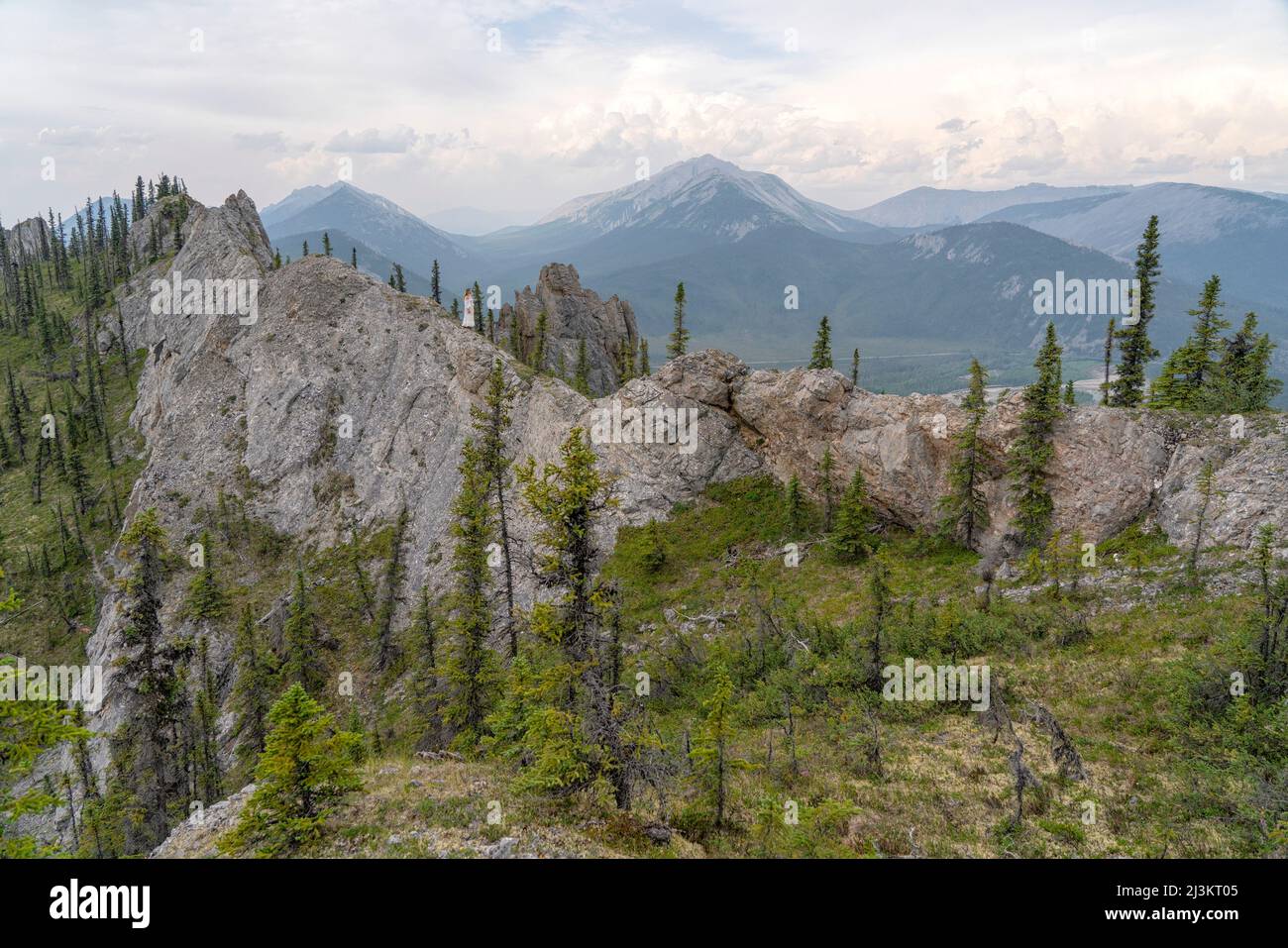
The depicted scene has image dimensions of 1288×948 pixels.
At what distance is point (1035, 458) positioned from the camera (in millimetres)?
36500

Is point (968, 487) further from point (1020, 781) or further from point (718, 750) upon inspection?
point (718, 750)

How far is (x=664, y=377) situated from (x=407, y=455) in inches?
1148

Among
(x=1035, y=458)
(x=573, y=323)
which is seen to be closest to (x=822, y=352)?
(x=1035, y=458)

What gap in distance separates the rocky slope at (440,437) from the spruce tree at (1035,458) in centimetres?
93

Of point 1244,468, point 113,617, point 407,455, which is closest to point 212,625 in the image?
point 113,617

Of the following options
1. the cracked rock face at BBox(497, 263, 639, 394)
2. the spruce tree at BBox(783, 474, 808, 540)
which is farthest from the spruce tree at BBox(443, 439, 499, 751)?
the cracked rock face at BBox(497, 263, 639, 394)

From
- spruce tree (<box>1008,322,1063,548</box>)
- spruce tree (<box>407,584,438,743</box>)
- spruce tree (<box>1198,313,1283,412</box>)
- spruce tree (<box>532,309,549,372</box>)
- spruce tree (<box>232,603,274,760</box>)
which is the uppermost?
spruce tree (<box>532,309,549,372</box>)

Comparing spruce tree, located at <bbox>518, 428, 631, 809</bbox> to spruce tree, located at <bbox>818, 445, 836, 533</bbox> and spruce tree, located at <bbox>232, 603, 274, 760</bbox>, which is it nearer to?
spruce tree, located at <bbox>818, 445, 836, 533</bbox>

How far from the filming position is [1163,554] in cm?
3098

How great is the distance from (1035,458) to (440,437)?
5219 cm

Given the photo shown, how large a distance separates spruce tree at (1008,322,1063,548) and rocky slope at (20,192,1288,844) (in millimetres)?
934

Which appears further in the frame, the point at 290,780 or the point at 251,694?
the point at 251,694

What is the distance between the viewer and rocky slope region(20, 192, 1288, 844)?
35.2 metres
